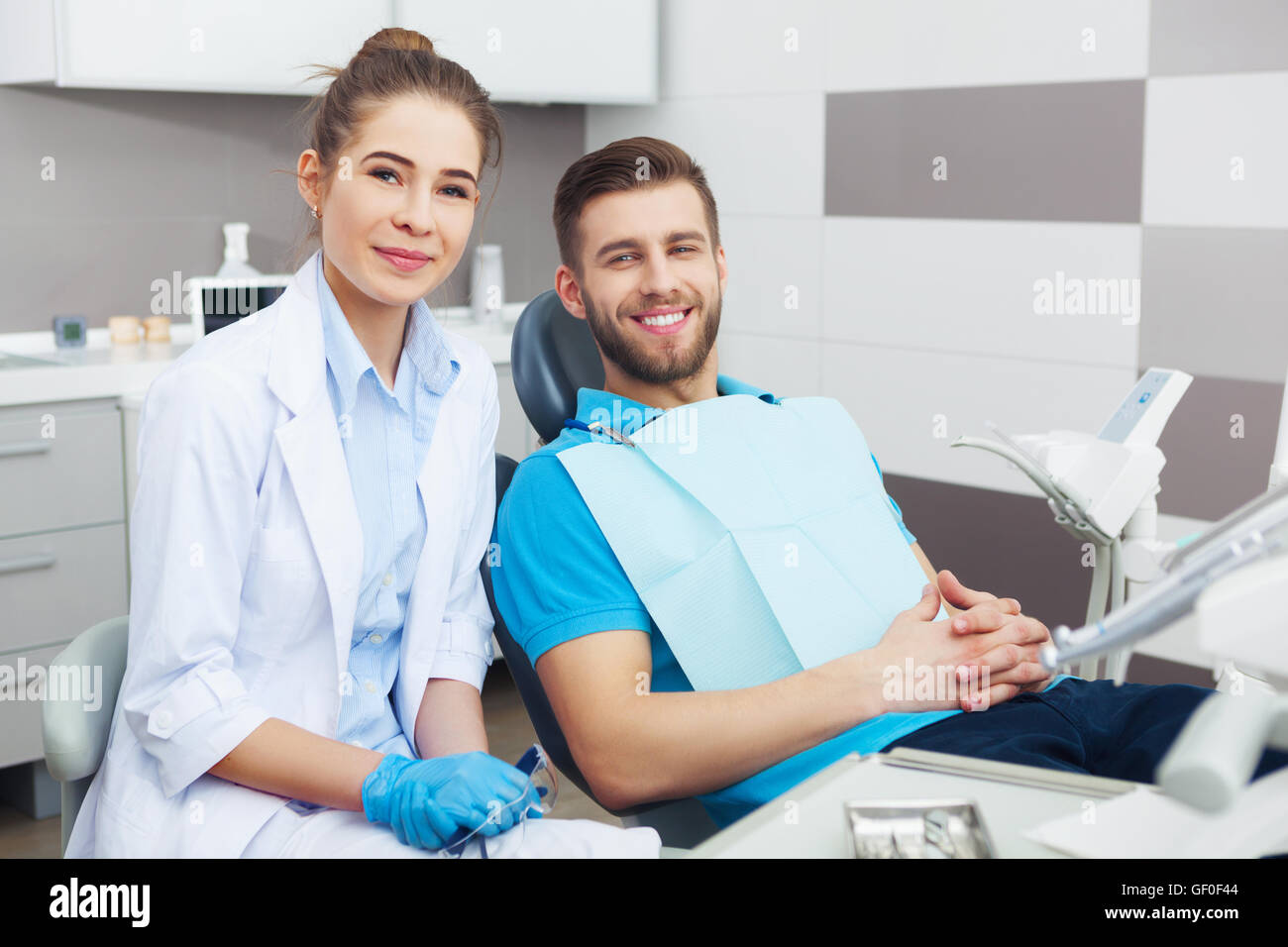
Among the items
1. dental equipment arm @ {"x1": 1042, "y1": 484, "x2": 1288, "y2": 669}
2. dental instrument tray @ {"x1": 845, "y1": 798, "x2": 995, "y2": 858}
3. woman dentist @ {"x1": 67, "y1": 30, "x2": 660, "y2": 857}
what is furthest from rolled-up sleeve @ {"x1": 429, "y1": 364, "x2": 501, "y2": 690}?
dental equipment arm @ {"x1": 1042, "y1": 484, "x2": 1288, "y2": 669}

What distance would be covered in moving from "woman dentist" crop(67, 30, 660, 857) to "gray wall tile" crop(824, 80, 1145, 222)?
159 cm

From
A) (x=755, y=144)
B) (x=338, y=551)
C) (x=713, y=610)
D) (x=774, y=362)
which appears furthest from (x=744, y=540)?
(x=755, y=144)

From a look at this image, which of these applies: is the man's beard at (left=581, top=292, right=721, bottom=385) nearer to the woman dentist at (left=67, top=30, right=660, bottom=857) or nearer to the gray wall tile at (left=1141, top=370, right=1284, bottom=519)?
the woman dentist at (left=67, top=30, right=660, bottom=857)

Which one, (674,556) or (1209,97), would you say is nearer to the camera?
(674,556)

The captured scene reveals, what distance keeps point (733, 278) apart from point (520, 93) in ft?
2.38

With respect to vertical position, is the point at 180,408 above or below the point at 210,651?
above

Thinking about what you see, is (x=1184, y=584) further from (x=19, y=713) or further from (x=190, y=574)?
(x=19, y=713)

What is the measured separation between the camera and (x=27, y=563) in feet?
7.91

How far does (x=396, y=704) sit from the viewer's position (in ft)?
4.37

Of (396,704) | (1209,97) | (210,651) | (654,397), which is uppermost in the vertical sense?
(1209,97)

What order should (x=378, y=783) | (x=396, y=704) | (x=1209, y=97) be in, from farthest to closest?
(x=1209, y=97), (x=396, y=704), (x=378, y=783)
